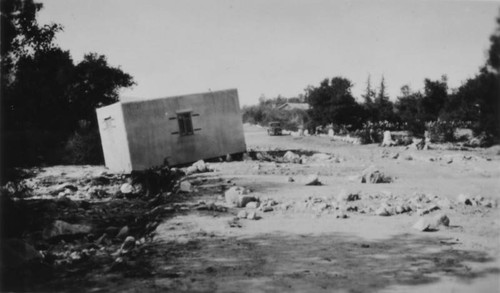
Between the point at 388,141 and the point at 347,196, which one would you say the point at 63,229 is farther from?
the point at 388,141

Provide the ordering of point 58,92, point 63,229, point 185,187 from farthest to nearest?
point 58,92
point 185,187
point 63,229

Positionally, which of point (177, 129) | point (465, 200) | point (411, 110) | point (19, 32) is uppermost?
point (19, 32)

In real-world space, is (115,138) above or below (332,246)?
above

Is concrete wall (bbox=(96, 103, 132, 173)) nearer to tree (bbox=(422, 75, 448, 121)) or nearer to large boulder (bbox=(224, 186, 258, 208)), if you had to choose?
large boulder (bbox=(224, 186, 258, 208))

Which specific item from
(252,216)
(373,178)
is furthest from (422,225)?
(373,178)

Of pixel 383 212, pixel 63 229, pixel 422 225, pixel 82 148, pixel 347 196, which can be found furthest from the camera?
pixel 82 148

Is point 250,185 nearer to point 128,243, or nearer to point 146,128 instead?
point 128,243

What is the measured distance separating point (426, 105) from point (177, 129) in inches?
519

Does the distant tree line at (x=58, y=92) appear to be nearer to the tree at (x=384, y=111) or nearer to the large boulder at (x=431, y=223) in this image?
the large boulder at (x=431, y=223)

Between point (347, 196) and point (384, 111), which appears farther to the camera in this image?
point (384, 111)

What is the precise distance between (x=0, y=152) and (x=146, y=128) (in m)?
7.29

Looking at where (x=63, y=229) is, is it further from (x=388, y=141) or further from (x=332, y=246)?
(x=388, y=141)

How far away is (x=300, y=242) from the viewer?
4547mm

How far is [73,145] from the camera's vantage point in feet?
48.4
